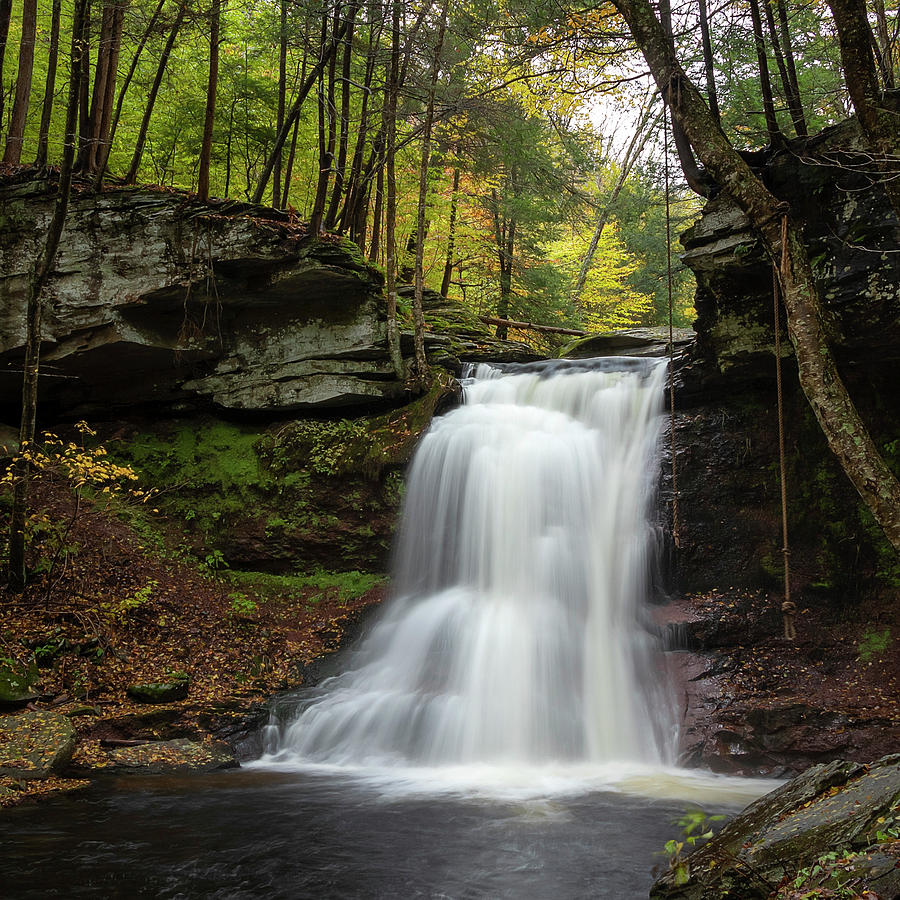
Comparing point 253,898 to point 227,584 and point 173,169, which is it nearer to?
point 227,584

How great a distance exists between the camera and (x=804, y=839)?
3.13 meters

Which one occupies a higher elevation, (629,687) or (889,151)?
(889,151)

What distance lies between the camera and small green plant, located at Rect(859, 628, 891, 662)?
7512 millimetres

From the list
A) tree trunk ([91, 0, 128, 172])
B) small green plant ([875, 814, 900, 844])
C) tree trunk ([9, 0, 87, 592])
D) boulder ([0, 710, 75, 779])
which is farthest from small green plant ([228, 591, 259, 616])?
small green plant ([875, 814, 900, 844])

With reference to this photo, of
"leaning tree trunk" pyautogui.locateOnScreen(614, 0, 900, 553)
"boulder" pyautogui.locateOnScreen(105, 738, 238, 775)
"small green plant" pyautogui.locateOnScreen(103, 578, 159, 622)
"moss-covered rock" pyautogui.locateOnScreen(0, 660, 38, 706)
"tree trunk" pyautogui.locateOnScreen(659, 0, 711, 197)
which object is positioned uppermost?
"tree trunk" pyautogui.locateOnScreen(659, 0, 711, 197)

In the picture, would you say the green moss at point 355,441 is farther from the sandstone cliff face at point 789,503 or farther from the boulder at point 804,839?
the boulder at point 804,839

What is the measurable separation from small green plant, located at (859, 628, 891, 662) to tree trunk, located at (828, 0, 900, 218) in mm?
5027

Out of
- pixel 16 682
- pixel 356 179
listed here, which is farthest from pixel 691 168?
pixel 16 682

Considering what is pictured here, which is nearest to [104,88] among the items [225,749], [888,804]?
[225,749]

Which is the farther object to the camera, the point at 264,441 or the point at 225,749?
the point at 264,441

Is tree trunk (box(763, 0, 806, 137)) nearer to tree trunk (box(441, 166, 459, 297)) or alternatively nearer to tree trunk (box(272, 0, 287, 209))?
tree trunk (box(272, 0, 287, 209))

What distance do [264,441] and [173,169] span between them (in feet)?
23.2

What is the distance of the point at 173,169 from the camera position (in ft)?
47.2

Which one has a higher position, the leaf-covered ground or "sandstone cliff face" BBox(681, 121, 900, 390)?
"sandstone cliff face" BBox(681, 121, 900, 390)
